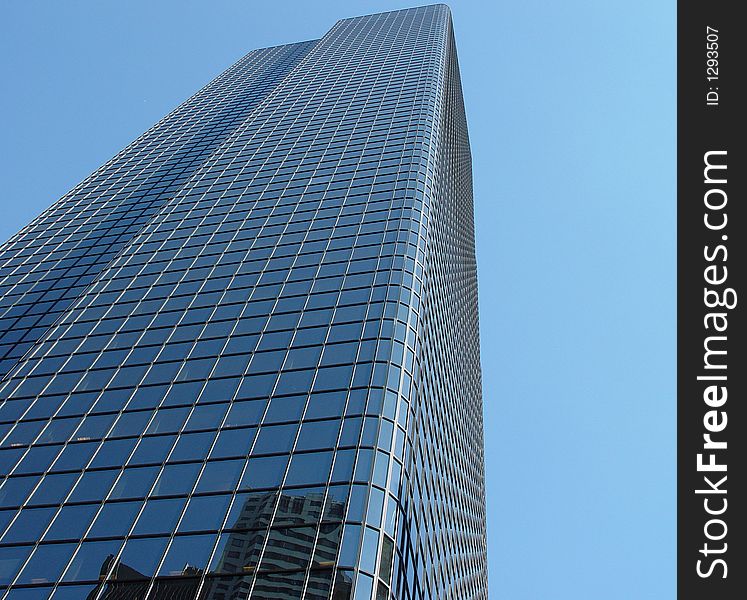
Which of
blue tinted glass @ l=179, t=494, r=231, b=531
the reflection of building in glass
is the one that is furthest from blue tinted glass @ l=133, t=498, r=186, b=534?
the reflection of building in glass

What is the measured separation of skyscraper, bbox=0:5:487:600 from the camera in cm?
3081

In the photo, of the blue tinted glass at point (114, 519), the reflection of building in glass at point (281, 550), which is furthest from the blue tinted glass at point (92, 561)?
the reflection of building in glass at point (281, 550)

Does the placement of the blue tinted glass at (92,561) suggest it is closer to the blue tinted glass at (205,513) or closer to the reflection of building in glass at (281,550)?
the blue tinted glass at (205,513)

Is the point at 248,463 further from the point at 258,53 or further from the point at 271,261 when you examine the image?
the point at 258,53

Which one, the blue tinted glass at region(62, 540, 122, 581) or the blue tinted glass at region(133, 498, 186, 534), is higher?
the blue tinted glass at region(133, 498, 186, 534)
